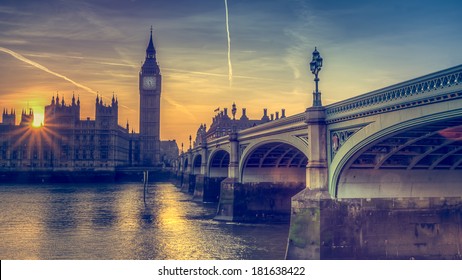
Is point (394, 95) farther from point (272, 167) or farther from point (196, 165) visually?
point (196, 165)

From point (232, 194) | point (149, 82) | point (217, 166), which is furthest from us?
point (149, 82)

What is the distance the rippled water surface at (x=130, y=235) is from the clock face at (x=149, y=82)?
4505 inches

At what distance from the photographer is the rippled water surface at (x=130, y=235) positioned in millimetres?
24219

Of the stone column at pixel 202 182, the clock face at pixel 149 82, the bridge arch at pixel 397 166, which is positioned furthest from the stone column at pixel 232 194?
the clock face at pixel 149 82

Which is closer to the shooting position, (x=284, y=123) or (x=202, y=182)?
(x=284, y=123)

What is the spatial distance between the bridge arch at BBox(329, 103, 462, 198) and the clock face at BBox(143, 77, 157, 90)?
464 feet

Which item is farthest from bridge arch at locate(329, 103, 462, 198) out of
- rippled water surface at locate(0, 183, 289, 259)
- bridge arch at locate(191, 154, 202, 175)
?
bridge arch at locate(191, 154, 202, 175)

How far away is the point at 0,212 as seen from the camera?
4288 centimetres

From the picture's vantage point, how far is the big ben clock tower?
148750 mm

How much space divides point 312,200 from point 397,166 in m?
4.21

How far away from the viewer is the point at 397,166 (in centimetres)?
2058

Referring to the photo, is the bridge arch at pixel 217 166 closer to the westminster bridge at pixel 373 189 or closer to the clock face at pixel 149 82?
the westminster bridge at pixel 373 189

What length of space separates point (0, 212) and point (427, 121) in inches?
1557

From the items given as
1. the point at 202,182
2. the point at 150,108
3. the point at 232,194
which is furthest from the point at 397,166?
the point at 150,108
